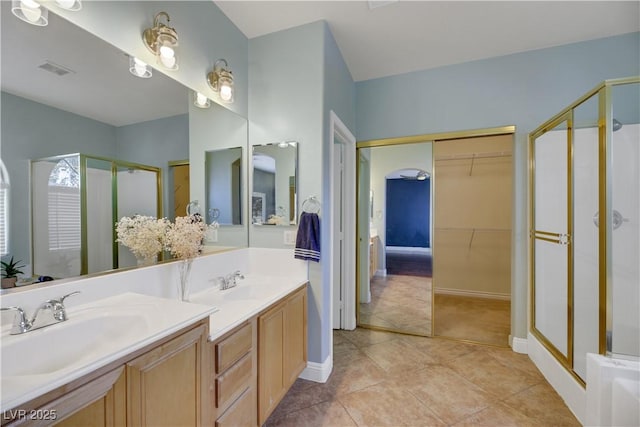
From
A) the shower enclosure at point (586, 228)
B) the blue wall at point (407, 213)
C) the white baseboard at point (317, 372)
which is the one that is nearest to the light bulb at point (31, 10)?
the white baseboard at point (317, 372)

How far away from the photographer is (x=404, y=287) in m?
4.21

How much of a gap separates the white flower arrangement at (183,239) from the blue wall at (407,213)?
12.7 ft

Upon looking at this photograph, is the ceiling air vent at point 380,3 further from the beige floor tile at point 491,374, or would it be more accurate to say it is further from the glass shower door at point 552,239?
the beige floor tile at point 491,374

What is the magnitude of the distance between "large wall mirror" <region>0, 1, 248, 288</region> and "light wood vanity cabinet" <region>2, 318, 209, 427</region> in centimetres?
63

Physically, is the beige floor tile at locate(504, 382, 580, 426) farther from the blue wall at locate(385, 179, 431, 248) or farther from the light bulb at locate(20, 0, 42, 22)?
the light bulb at locate(20, 0, 42, 22)

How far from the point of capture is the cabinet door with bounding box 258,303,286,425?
143 cm

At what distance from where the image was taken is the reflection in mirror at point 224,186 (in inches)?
76.1

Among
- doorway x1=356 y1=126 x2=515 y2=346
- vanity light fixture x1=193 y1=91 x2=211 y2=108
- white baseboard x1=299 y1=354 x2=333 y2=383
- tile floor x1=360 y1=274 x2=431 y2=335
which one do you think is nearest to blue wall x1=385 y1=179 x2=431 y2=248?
doorway x1=356 y1=126 x2=515 y2=346

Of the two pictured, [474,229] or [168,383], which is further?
[474,229]

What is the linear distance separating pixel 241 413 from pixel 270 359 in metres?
0.29

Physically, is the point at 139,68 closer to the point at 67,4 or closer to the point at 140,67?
the point at 140,67

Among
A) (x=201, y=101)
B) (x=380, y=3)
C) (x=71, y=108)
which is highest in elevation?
(x=380, y=3)

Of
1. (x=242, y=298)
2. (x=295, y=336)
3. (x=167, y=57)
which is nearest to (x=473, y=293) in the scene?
(x=295, y=336)

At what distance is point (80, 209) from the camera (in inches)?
45.4
